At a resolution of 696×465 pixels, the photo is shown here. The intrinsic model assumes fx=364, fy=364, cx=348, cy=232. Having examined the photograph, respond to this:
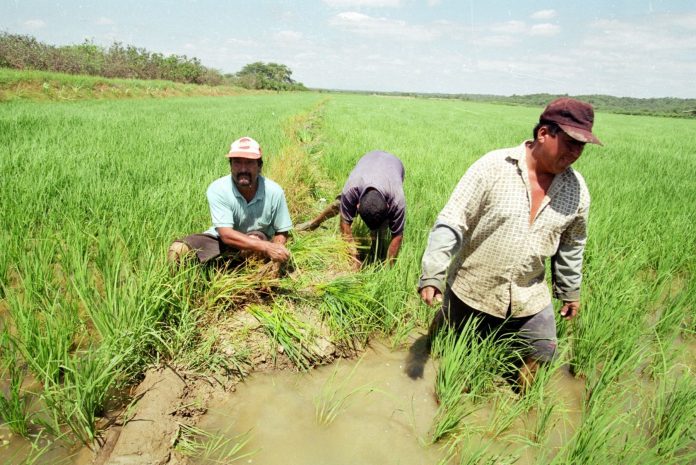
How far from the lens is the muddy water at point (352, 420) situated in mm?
1466

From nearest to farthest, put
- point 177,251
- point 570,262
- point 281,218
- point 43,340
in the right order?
point 43,340 → point 570,262 → point 177,251 → point 281,218

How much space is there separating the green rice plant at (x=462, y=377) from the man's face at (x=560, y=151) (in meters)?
0.79

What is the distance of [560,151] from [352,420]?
1.45m

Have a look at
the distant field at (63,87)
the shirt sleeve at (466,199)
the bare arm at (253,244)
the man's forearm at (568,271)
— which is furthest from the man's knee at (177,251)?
Result: the distant field at (63,87)

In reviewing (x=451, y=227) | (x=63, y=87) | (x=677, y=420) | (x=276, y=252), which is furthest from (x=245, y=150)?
(x=63, y=87)

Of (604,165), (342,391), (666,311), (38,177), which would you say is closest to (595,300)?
(666,311)

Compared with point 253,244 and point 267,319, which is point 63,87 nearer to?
point 253,244

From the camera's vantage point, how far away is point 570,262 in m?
1.81

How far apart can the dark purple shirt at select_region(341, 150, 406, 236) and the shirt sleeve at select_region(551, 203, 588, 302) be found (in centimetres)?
104

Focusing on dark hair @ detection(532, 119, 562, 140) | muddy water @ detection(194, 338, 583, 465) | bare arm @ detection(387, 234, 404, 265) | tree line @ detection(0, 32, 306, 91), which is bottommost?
muddy water @ detection(194, 338, 583, 465)

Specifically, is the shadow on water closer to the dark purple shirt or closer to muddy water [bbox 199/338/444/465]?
muddy water [bbox 199/338/444/465]

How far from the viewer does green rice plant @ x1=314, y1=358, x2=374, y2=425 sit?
161 centimetres

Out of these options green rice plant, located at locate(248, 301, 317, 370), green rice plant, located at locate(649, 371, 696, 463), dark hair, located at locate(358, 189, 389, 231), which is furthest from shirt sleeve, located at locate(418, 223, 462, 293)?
green rice plant, located at locate(649, 371, 696, 463)

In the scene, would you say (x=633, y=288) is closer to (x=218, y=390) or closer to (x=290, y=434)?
(x=290, y=434)
